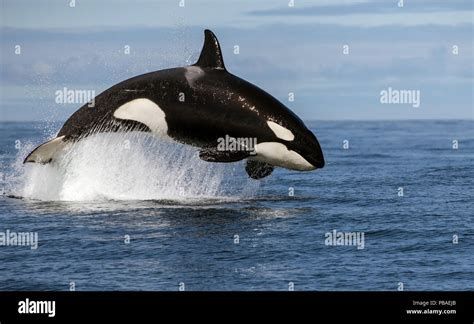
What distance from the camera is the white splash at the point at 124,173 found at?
22.5 m

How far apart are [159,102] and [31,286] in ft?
22.4

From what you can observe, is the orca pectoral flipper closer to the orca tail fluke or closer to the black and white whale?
the black and white whale

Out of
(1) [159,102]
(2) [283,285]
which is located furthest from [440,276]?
(1) [159,102]

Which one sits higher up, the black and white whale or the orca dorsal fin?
the orca dorsal fin

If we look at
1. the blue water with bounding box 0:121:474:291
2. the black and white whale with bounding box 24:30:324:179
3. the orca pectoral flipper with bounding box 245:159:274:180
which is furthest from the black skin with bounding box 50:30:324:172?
the blue water with bounding box 0:121:474:291

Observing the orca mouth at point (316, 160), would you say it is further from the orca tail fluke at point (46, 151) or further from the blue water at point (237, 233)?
the orca tail fluke at point (46, 151)

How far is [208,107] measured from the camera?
20641 millimetres

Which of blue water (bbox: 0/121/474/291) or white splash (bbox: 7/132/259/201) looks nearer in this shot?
blue water (bbox: 0/121/474/291)

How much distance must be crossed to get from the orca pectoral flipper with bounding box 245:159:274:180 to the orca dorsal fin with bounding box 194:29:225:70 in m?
2.26

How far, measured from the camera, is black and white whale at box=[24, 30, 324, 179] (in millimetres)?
20656

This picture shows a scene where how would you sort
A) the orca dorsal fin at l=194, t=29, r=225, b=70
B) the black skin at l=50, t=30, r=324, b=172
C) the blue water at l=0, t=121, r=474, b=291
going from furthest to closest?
the orca dorsal fin at l=194, t=29, r=225, b=70, the black skin at l=50, t=30, r=324, b=172, the blue water at l=0, t=121, r=474, b=291

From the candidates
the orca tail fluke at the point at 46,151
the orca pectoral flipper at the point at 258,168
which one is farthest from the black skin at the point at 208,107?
the orca pectoral flipper at the point at 258,168
